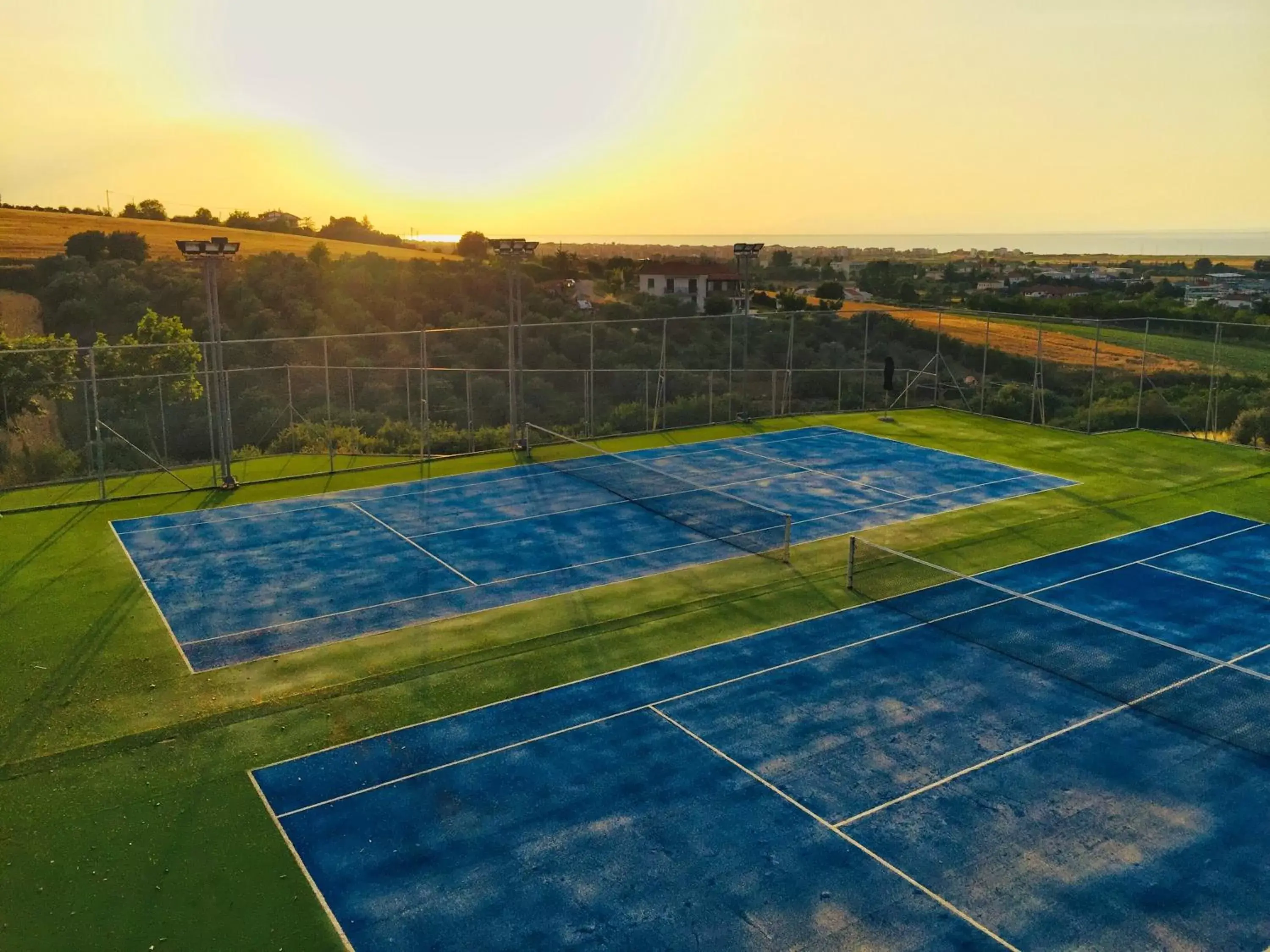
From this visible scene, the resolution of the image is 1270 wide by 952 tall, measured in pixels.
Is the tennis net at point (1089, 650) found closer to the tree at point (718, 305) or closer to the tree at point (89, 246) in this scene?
the tree at point (718, 305)

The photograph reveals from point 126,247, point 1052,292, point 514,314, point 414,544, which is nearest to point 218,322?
point 414,544

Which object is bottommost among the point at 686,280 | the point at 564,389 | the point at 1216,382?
the point at 564,389

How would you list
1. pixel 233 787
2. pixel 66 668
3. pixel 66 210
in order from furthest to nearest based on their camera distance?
pixel 66 210, pixel 66 668, pixel 233 787

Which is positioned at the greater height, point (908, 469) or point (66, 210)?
point (66, 210)

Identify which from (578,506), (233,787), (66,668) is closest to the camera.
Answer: (233,787)

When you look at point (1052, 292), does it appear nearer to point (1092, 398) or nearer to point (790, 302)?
point (790, 302)

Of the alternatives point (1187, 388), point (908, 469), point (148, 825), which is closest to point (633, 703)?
point (148, 825)

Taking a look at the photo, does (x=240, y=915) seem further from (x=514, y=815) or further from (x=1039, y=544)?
(x=1039, y=544)

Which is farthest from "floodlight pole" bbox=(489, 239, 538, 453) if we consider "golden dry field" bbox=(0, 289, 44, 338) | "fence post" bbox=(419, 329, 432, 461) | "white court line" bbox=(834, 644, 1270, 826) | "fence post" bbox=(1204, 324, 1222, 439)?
"golden dry field" bbox=(0, 289, 44, 338)
